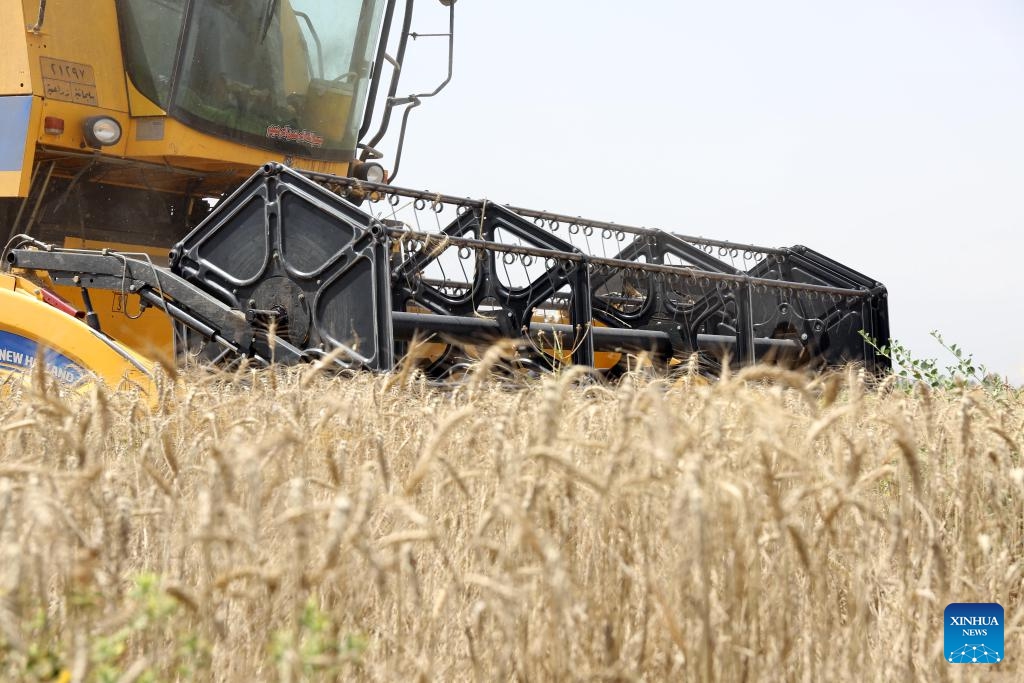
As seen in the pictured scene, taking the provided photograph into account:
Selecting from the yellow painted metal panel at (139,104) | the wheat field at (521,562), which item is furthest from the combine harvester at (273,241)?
the wheat field at (521,562)

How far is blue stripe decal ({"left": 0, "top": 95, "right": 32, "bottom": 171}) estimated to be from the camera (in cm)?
568

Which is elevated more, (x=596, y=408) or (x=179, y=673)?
(x=596, y=408)

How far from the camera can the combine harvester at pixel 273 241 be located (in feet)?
15.5

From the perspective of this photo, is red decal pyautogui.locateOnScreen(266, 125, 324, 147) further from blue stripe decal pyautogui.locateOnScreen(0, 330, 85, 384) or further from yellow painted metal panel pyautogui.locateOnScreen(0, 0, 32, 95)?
blue stripe decal pyautogui.locateOnScreen(0, 330, 85, 384)

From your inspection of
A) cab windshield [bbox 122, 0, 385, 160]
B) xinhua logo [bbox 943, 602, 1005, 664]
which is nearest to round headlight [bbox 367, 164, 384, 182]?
cab windshield [bbox 122, 0, 385, 160]

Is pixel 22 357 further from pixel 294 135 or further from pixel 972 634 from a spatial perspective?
pixel 972 634

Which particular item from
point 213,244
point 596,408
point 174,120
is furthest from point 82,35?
point 596,408

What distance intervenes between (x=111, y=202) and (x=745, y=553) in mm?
5332

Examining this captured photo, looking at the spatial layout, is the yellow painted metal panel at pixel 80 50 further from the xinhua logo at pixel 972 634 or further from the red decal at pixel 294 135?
the xinhua logo at pixel 972 634

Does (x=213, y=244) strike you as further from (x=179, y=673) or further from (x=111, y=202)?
(x=179, y=673)

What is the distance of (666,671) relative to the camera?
5.64 ft

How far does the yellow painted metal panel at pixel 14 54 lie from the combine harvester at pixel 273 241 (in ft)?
0.03

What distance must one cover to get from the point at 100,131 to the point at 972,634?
5.12 meters

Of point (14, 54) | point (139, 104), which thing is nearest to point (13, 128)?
point (14, 54)
